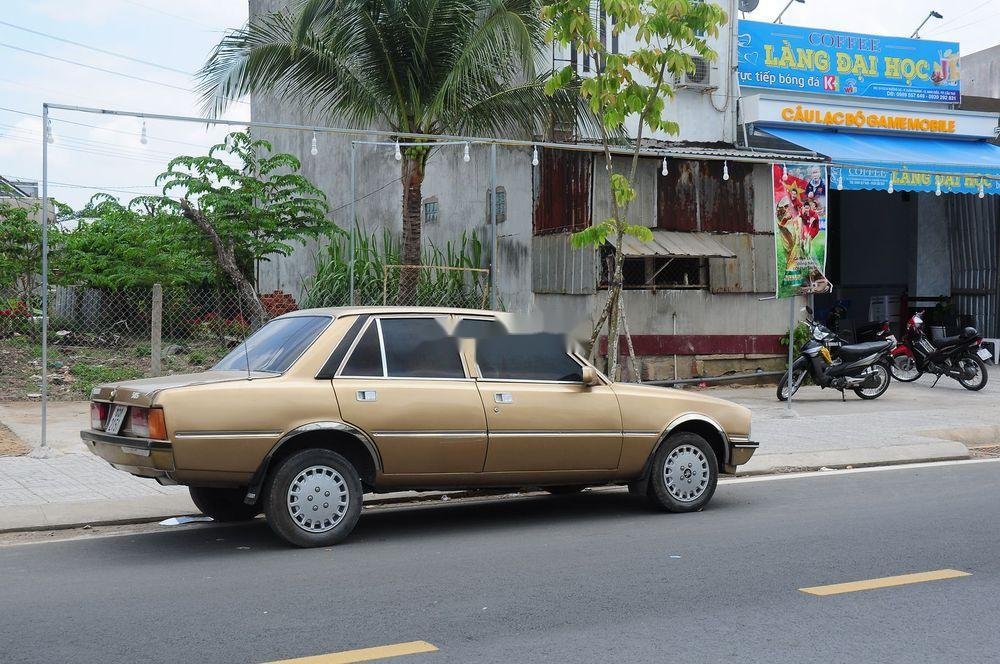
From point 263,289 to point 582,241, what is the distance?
2067cm

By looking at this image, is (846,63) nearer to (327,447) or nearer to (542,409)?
(542,409)

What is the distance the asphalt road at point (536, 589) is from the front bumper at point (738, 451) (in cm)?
38

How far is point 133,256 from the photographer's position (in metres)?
22.1

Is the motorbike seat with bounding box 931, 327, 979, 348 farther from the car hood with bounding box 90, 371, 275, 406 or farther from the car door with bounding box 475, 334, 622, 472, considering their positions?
the car hood with bounding box 90, 371, 275, 406

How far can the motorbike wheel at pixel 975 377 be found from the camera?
17.8 metres

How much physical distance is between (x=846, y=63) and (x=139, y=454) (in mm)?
17344

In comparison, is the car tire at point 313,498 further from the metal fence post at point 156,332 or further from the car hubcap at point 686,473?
the metal fence post at point 156,332

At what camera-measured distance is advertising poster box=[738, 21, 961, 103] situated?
1964 centimetres

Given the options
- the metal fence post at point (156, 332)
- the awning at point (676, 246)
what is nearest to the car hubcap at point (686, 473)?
the awning at point (676, 246)

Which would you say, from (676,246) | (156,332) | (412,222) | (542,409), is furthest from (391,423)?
(676,246)

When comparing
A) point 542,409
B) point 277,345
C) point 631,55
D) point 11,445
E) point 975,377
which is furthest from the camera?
point 975,377

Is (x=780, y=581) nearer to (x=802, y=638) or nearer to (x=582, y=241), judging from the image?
(x=802, y=638)

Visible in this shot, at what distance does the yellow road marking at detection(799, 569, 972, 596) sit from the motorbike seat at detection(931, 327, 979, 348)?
12337mm

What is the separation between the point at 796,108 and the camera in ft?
64.3
